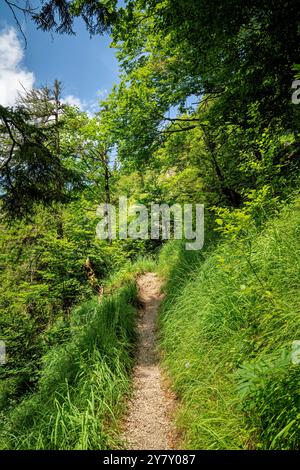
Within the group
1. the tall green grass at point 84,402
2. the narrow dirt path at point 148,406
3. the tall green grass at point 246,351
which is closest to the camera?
the tall green grass at point 246,351

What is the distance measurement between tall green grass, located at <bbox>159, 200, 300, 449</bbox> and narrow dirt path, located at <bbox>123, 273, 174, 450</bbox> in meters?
0.27

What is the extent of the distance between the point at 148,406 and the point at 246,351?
1840 mm

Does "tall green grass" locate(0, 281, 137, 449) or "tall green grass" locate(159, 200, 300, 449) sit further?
"tall green grass" locate(0, 281, 137, 449)

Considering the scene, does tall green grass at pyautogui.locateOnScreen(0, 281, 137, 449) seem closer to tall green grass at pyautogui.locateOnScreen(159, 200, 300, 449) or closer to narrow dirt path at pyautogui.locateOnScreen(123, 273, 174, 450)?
narrow dirt path at pyautogui.locateOnScreen(123, 273, 174, 450)

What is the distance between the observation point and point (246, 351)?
283cm

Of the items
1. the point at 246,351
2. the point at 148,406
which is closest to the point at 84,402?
the point at 148,406

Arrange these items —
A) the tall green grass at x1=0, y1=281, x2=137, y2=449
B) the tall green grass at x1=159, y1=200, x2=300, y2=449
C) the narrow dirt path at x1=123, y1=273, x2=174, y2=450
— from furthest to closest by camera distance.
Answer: the narrow dirt path at x1=123, y1=273, x2=174, y2=450 → the tall green grass at x1=0, y1=281, x2=137, y2=449 → the tall green grass at x1=159, y1=200, x2=300, y2=449

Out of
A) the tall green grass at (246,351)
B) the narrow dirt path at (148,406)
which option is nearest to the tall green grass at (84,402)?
the narrow dirt path at (148,406)

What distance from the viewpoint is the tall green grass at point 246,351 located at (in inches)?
78.4

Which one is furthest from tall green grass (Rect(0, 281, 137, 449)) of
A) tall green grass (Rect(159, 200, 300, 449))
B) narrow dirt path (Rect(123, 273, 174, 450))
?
tall green grass (Rect(159, 200, 300, 449))

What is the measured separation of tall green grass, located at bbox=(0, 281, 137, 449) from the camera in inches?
106

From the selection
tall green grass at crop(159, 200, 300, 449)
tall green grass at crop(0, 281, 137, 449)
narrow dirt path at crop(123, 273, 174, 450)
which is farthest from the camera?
narrow dirt path at crop(123, 273, 174, 450)

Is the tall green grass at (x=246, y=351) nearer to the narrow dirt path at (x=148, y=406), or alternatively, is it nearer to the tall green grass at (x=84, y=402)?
the narrow dirt path at (x=148, y=406)

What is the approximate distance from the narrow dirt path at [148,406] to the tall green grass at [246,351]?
0.27 meters
